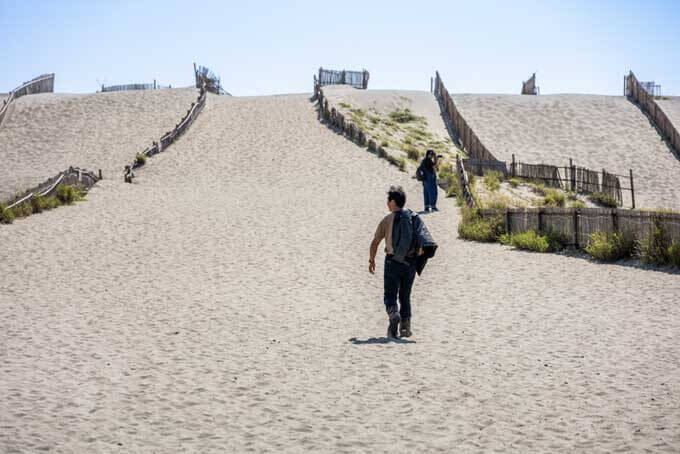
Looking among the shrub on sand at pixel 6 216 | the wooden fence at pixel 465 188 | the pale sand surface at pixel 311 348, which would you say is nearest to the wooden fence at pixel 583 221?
the pale sand surface at pixel 311 348

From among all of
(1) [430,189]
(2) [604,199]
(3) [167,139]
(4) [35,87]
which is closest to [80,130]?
A: (3) [167,139]

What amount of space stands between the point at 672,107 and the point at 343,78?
24131mm

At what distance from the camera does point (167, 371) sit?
6539mm

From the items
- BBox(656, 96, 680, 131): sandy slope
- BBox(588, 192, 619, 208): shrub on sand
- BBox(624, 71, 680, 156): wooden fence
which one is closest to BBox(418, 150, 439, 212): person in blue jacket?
BBox(588, 192, 619, 208): shrub on sand

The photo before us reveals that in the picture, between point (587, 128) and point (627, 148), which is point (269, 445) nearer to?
point (627, 148)

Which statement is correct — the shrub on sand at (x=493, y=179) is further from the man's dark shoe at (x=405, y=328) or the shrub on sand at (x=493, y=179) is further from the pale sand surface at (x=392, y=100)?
the man's dark shoe at (x=405, y=328)

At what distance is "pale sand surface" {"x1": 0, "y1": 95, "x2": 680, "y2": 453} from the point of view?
492 cm

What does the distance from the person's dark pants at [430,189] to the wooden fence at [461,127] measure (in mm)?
11724

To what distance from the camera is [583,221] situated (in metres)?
13.7

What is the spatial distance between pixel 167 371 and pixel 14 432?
5.98ft

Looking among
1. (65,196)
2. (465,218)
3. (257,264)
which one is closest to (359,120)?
(65,196)

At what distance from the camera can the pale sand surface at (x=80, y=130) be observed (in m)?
34.2

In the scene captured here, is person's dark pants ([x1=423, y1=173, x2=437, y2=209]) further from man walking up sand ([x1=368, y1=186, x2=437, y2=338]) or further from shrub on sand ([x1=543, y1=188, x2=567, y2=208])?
man walking up sand ([x1=368, y1=186, x2=437, y2=338])

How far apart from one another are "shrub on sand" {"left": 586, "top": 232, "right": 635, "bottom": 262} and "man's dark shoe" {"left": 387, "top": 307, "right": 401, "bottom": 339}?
630cm
